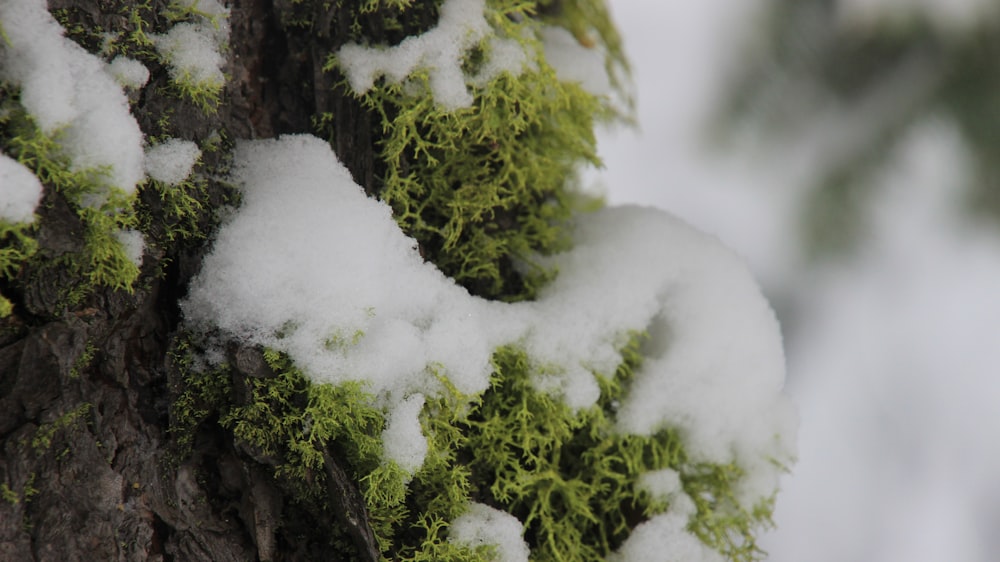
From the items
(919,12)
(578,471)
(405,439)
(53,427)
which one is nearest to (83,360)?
(53,427)

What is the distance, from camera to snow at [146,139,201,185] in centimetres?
65

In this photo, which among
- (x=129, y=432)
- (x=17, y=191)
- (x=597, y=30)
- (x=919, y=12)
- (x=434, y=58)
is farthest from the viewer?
(x=919, y=12)

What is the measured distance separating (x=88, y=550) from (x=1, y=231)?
298 millimetres

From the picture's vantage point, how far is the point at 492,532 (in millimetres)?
746

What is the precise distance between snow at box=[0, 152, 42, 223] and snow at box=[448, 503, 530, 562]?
49 cm

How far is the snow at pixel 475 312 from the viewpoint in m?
0.67

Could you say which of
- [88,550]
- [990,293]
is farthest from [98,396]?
[990,293]

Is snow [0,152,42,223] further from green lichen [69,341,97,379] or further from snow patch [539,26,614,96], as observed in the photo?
snow patch [539,26,614,96]

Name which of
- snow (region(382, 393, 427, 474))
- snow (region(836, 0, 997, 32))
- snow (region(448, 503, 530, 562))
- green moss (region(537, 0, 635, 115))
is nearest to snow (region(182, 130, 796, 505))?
snow (region(382, 393, 427, 474))

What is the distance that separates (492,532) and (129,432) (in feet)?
1.25

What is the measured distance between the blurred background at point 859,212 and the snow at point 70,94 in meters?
0.74

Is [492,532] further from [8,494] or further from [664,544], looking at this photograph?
[8,494]

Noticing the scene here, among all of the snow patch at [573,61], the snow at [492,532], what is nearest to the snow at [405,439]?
the snow at [492,532]

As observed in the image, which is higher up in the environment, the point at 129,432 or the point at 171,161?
the point at 171,161
